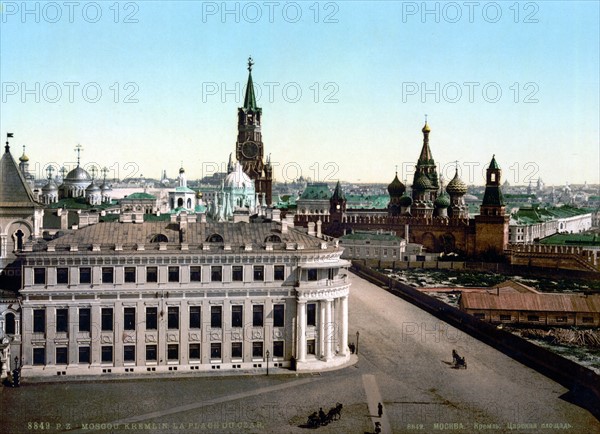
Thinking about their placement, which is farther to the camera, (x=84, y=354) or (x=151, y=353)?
(x=151, y=353)

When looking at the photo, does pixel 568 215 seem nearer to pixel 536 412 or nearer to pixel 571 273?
pixel 571 273

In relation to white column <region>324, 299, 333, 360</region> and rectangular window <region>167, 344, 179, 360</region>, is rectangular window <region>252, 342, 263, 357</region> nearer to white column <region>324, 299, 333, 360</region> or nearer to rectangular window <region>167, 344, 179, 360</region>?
white column <region>324, 299, 333, 360</region>

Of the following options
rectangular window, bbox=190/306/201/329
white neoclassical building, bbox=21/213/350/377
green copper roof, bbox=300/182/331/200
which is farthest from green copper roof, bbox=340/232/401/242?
rectangular window, bbox=190/306/201/329

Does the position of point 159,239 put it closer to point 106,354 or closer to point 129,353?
point 129,353

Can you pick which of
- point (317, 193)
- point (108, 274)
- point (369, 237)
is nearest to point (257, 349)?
point (108, 274)

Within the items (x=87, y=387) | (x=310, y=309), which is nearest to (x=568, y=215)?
(x=310, y=309)

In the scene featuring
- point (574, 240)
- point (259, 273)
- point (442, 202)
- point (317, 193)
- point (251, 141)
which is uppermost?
point (251, 141)

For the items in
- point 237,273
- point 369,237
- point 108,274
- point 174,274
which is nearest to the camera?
point 108,274
